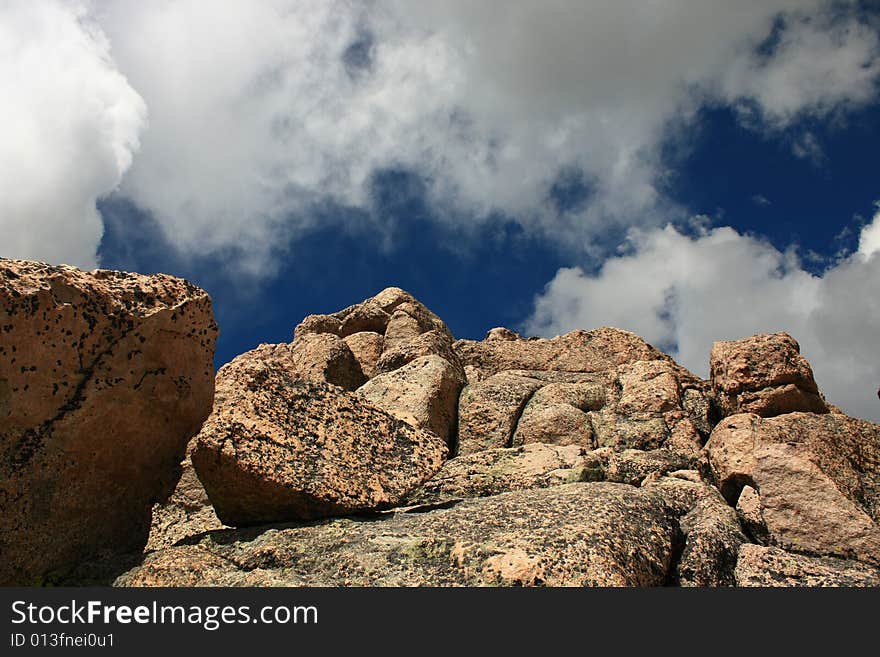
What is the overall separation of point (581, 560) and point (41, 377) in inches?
210

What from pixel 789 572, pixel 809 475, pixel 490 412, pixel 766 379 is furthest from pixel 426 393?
pixel 789 572

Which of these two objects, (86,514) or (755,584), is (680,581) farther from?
(86,514)

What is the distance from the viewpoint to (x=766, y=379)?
497 inches

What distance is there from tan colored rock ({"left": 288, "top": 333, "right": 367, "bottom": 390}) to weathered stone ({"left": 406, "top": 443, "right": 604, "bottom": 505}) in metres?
7.72

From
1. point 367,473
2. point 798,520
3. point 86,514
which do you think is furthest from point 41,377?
point 798,520

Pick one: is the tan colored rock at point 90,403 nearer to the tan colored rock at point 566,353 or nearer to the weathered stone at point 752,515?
the weathered stone at point 752,515

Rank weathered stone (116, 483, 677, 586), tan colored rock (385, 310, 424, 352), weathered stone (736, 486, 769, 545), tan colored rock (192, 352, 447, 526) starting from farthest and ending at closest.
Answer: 1. tan colored rock (385, 310, 424, 352)
2. weathered stone (736, 486, 769, 545)
3. tan colored rock (192, 352, 447, 526)
4. weathered stone (116, 483, 677, 586)

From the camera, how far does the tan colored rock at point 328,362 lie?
55.5ft

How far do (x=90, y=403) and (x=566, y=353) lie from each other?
40.4ft

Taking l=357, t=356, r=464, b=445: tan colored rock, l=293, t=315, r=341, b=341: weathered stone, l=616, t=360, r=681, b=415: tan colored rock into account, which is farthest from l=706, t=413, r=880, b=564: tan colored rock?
l=293, t=315, r=341, b=341: weathered stone

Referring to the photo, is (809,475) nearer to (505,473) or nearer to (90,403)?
(505,473)

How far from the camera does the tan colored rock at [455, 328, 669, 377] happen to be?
17969 millimetres

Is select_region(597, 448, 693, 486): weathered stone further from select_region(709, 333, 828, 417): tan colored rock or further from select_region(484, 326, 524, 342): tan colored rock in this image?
select_region(484, 326, 524, 342): tan colored rock

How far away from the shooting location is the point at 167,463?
887cm
